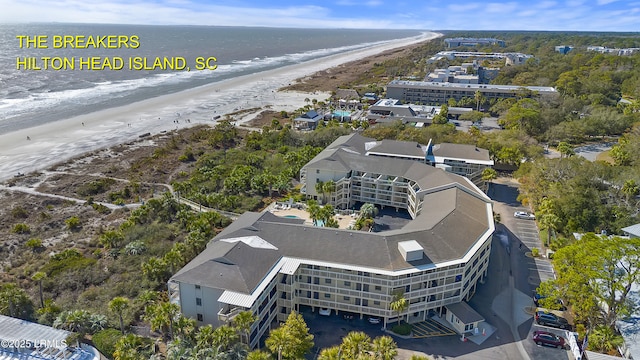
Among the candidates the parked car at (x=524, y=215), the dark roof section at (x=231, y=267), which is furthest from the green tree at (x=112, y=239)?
the parked car at (x=524, y=215)

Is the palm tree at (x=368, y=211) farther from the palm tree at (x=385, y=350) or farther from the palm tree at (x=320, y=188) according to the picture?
the palm tree at (x=385, y=350)

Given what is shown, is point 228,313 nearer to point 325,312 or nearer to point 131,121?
point 325,312

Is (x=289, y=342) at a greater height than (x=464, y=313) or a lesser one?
greater

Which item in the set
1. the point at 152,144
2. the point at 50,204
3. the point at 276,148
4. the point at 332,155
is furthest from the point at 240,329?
the point at 152,144

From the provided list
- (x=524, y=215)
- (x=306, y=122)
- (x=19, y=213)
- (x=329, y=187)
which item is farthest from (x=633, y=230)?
(x=19, y=213)

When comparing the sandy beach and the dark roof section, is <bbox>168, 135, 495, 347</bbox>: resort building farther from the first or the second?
the sandy beach

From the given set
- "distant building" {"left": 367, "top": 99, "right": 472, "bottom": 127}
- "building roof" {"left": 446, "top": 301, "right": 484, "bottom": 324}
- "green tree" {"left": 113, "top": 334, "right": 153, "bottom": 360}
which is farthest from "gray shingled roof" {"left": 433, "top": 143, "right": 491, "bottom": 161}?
"green tree" {"left": 113, "top": 334, "right": 153, "bottom": 360}
